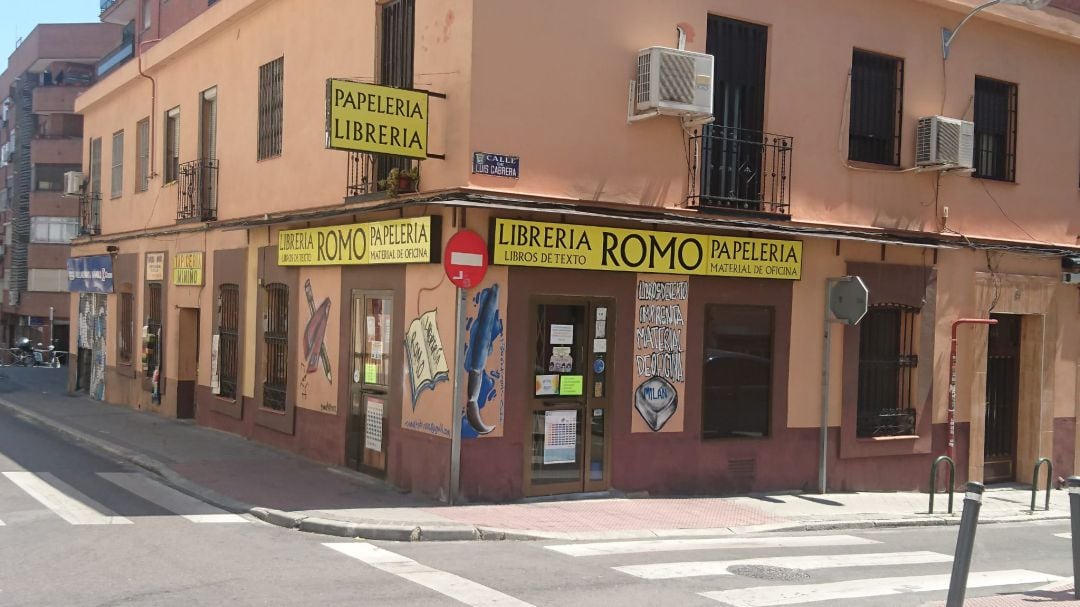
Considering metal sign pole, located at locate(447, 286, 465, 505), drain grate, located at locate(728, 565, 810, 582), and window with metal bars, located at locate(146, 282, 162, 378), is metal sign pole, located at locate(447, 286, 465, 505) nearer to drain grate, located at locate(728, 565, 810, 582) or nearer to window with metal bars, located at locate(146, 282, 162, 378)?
drain grate, located at locate(728, 565, 810, 582)

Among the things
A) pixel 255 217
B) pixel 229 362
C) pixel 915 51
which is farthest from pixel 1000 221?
pixel 229 362

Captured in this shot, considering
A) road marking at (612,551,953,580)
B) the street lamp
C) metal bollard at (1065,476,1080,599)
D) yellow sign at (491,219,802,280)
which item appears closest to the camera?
metal bollard at (1065,476,1080,599)

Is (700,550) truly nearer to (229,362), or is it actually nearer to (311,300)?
(311,300)

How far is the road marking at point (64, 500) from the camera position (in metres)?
10.1

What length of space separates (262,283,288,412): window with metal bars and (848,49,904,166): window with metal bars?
892 cm

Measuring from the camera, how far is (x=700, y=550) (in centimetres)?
1006

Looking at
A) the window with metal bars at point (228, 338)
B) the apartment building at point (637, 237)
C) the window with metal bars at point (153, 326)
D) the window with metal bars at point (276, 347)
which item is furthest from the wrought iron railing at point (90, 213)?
the window with metal bars at point (276, 347)

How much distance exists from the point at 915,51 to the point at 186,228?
13.3m

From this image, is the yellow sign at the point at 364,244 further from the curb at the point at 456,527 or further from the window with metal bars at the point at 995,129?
the window with metal bars at the point at 995,129

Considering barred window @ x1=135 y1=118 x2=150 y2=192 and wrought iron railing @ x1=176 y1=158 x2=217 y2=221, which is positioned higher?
barred window @ x1=135 y1=118 x2=150 y2=192

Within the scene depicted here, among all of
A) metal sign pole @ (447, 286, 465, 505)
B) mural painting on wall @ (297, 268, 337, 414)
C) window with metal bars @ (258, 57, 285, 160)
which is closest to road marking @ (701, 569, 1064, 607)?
metal sign pole @ (447, 286, 465, 505)

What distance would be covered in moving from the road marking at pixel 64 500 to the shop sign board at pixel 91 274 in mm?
11764

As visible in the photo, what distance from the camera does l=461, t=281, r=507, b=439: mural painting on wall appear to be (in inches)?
449

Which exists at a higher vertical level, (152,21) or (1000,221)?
(152,21)
